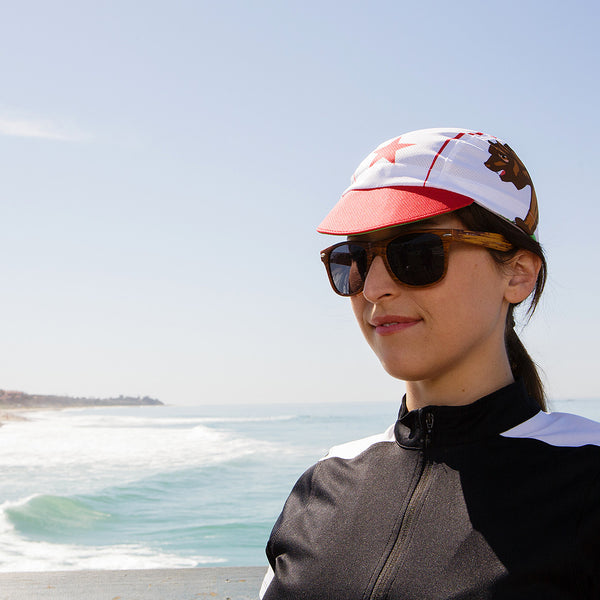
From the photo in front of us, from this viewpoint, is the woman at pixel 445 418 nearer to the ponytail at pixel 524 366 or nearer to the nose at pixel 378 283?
the nose at pixel 378 283

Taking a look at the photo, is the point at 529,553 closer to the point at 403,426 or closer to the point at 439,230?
the point at 403,426

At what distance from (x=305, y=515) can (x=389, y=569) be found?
0.97 feet

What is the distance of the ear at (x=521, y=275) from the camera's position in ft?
4.55

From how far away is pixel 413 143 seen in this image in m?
1.36

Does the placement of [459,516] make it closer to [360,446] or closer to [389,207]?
[360,446]

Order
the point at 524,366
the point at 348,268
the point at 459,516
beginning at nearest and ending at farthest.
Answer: the point at 459,516
the point at 348,268
the point at 524,366

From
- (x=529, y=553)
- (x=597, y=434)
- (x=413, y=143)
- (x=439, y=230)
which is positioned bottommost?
(x=529, y=553)

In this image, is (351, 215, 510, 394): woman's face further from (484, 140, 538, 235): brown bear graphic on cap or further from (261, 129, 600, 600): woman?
(484, 140, 538, 235): brown bear graphic on cap

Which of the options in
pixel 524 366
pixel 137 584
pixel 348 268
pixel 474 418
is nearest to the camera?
pixel 474 418

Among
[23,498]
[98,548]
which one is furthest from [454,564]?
[23,498]

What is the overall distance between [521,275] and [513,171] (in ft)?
0.71

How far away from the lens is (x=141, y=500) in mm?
13727

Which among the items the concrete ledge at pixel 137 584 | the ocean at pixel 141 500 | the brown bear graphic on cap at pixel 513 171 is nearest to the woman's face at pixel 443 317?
the brown bear graphic on cap at pixel 513 171

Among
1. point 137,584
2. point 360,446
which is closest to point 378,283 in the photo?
point 360,446
